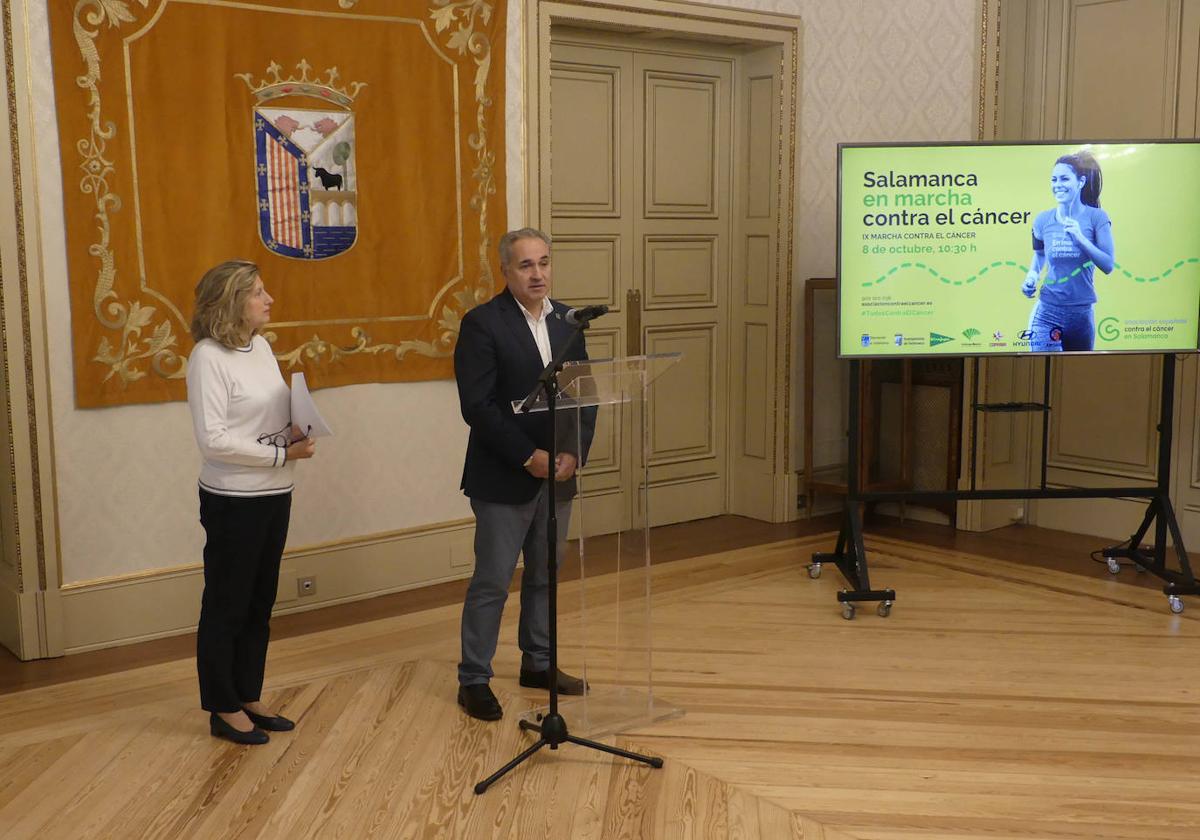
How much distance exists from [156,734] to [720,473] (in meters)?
3.46

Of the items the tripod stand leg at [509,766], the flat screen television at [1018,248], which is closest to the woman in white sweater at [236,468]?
the tripod stand leg at [509,766]

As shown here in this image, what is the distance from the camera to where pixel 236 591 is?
3.45m

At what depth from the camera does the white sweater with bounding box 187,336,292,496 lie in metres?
3.33

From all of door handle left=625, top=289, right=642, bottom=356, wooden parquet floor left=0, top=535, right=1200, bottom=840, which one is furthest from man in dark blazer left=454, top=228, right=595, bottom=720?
door handle left=625, top=289, right=642, bottom=356

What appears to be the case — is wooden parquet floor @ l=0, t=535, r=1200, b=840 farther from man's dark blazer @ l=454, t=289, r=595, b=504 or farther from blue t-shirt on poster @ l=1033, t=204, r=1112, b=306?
blue t-shirt on poster @ l=1033, t=204, r=1112, b=306

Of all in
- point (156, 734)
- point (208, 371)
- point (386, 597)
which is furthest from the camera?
point (386, 597)

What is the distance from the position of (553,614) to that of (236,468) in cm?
93

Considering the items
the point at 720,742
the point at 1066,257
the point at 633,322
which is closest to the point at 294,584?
the point at 720,742

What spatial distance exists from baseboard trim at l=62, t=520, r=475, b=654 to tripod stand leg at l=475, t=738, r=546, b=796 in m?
1.63

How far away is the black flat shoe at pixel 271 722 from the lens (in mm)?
3635

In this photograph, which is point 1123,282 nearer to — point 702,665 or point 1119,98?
point 1119,98

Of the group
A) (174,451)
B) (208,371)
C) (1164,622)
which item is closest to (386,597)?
(174,451)

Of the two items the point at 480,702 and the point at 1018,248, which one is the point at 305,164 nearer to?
the point at 480,702

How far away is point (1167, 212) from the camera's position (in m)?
4.82
